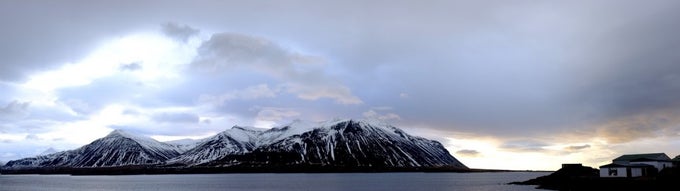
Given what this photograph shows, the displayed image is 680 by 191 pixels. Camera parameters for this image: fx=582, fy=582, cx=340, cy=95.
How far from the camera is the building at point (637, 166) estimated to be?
104 metres

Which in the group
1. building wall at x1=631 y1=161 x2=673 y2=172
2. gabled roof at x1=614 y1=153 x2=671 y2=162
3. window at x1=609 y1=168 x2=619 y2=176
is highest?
gabled roof at x1=614 y1=153 x2=671 y2=162

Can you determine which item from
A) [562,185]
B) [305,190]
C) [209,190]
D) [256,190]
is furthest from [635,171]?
[209,190]

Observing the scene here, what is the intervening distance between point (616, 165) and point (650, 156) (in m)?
15.0

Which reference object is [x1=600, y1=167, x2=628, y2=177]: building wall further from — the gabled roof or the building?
the gabled roof

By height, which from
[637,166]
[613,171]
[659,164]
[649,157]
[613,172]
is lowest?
[613,172]

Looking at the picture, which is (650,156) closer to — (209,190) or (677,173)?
(677,173)

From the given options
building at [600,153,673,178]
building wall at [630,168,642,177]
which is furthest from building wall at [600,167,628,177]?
building wall at [630,168,642,177]

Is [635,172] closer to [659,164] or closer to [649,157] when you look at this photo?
[659,164]

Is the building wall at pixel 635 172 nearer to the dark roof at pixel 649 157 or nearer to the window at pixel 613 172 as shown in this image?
the window at pixel 613 172

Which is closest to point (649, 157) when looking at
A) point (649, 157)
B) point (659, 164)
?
point (649, 157)

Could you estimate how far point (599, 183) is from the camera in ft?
340

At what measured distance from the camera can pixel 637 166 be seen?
104 meters

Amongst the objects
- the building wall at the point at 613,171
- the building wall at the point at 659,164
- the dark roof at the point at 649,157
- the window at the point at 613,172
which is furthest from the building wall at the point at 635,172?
the dark roof at the point at 649,157

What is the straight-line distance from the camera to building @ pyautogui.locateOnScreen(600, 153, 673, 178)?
104m
